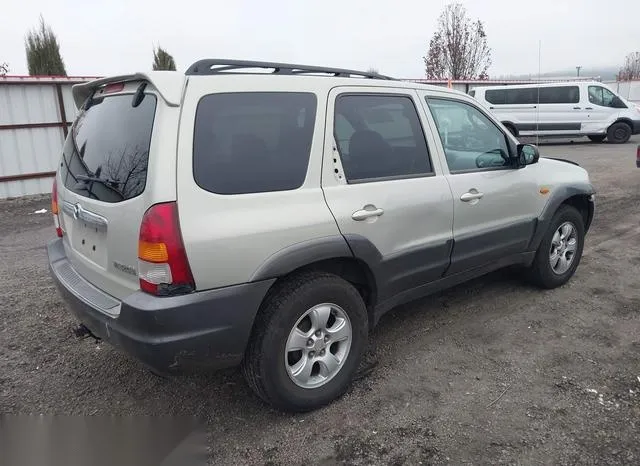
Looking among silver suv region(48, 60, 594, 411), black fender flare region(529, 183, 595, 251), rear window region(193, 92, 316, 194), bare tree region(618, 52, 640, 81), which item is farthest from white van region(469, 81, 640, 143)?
bare tree region(618, 52, 640, 81)

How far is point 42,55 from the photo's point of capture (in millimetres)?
12477

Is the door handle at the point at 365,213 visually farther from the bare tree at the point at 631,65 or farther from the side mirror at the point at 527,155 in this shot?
the bare tree at the point at 631,65

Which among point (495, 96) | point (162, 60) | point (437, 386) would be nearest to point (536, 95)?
point (495, 96)

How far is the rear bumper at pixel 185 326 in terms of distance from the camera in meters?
2.33

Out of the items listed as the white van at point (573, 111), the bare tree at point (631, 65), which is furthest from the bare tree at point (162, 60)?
the bare tree at point (631, 65)

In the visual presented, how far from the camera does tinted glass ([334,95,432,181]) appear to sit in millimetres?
2982

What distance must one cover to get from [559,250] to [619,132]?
53.8ft

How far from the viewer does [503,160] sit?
3912mm

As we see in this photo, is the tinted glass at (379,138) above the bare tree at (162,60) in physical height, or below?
below

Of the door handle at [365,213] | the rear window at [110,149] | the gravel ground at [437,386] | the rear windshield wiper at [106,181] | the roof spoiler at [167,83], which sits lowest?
the gravel ground at [437,386]

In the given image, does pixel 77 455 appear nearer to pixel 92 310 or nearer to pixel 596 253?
pixel 92 310

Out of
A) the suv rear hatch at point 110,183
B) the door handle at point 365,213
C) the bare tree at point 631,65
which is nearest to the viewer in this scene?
the suv rear hatch at point 110,183

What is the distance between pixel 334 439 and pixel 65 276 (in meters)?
1.79

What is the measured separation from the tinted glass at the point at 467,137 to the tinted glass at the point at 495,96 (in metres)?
15.8
